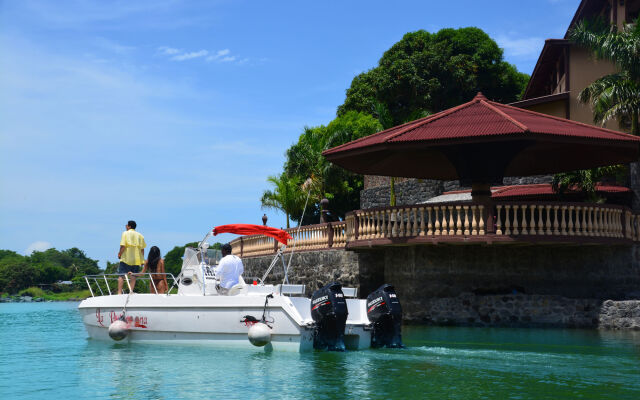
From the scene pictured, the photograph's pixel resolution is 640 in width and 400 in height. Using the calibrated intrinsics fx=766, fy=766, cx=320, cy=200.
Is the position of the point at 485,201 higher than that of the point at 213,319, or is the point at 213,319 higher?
the point at 485,201

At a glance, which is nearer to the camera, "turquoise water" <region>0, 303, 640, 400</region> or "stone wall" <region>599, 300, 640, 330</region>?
"turquoise water" <region>0, 303, 640, 400</region>

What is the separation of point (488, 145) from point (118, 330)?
1224 cm

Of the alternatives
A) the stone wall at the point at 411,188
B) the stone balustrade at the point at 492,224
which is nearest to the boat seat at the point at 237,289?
the stone balustrade at the point at 492,224

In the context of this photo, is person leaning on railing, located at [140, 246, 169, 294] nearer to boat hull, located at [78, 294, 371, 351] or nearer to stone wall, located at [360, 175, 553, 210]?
boat hull, located at [78, 294, 371, 351]

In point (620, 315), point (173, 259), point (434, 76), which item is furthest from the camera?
point (173, 259)

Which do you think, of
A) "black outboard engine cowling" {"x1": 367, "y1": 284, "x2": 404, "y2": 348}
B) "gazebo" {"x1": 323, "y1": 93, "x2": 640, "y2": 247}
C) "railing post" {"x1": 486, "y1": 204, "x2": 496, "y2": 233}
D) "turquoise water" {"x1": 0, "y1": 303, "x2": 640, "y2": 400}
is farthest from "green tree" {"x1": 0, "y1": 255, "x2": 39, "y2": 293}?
"black outboard engine cowling" {"x1": 367, "y1": 284, "x2": 404, "y2": 348}

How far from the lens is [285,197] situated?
46.7 metres

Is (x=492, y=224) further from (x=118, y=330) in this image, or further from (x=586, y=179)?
(x=118, y=330)

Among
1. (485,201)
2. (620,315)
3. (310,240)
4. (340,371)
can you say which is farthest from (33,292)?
(340,371)

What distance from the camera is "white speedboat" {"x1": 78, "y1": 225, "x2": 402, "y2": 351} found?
1619cm

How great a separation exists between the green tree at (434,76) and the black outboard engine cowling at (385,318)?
3566cm

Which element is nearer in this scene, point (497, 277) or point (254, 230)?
point (254, 230)

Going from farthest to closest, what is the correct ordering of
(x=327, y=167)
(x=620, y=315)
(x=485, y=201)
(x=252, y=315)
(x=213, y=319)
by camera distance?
(x=327, y=167) → (x=485, y=201) → (x=620, y=315) → (x=213, y=319) → (x=252, y=315)

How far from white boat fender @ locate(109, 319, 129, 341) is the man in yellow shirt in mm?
978
